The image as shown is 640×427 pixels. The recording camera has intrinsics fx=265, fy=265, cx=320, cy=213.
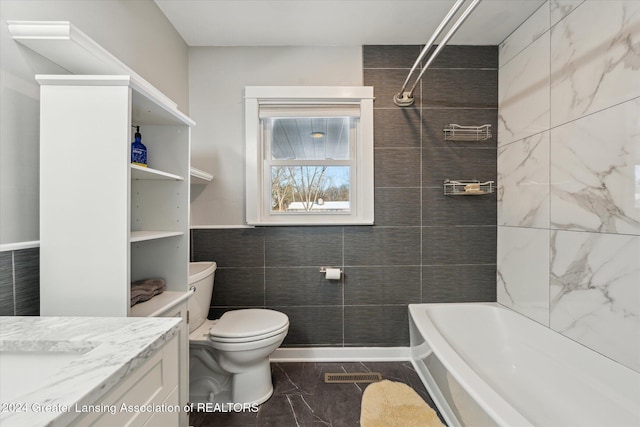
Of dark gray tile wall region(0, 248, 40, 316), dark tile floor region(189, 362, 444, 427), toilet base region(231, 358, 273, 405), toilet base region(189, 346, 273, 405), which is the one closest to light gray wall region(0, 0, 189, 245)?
dark gray tile wall region(0, 248, 40, 316)

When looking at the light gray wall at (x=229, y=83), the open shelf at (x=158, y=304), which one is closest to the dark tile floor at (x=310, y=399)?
the open shelf at (x=158, y=304)

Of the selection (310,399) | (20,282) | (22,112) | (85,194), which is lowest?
(310,399)

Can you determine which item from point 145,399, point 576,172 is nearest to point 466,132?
point 576,172

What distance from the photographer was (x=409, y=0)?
155 centimetres

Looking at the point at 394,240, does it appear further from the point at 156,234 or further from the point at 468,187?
the point at 156,234

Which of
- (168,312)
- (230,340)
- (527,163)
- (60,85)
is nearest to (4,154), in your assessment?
(60,85)

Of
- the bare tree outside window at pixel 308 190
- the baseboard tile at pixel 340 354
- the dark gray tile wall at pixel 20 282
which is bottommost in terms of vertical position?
the baseboard tile at pixel 340 354

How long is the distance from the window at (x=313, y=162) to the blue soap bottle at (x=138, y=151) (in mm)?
776

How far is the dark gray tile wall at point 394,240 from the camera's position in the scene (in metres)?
1.97

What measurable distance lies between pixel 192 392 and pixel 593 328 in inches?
85.8

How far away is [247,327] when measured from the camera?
150 cm

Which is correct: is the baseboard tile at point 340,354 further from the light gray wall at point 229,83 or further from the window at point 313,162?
Answer: the light gray wall at point 229,83

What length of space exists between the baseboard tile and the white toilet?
0.31 meters

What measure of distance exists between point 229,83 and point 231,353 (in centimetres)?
182
